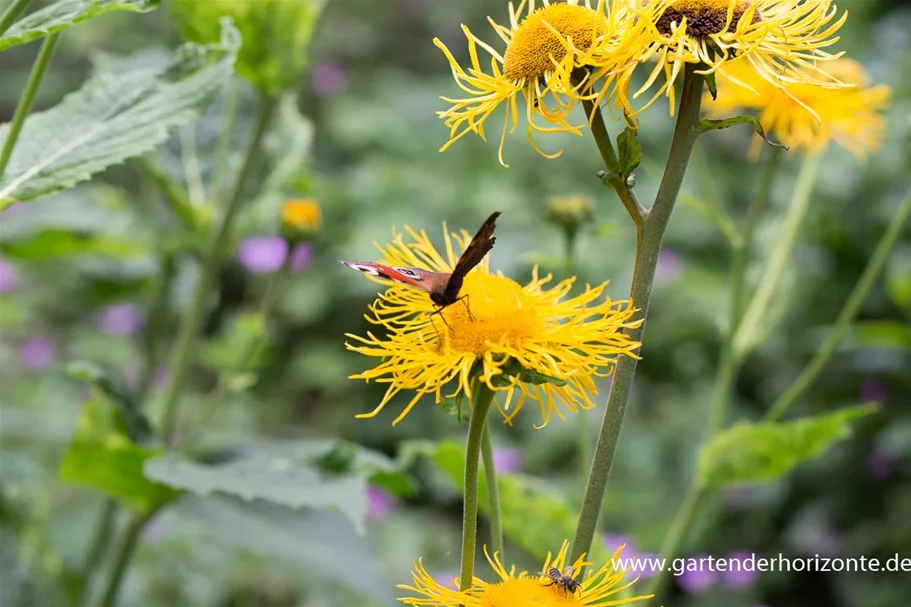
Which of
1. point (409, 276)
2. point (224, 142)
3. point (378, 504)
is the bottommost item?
point (409, 276)

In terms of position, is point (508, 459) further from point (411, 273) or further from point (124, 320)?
point (411, 273)

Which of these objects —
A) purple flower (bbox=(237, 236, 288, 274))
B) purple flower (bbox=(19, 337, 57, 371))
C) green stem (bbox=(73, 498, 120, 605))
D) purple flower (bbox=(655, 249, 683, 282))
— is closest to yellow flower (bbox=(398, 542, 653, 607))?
green stem (bbox=(73, 498, 120, 605))

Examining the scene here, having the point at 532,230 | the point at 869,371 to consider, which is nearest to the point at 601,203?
the point at 532,230

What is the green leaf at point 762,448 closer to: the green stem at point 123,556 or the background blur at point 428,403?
the background blur at point 428,403

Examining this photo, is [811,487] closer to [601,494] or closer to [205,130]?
[205,130]

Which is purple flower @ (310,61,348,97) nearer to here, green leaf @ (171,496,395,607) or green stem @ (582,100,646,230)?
green leaf @ (171,496,395,607)

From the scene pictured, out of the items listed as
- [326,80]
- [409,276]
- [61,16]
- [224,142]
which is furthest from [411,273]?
[326,80]

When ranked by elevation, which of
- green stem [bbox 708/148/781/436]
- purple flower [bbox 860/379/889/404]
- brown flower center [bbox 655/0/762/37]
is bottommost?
brown flower center [bbox 655/0/762/37]
